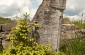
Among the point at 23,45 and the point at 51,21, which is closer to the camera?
the point at 23,45

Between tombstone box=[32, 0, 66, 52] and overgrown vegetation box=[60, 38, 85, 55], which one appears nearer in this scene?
tombstone box=[32, 0, 66, 52]

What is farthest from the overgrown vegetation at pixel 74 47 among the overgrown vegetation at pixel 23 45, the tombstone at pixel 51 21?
the overgrown vegetation at pixel 23 45

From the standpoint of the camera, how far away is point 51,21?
11.5 m

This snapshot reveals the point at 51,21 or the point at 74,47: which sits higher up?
the point at 51,21

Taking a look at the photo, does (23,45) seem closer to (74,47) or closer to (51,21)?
(51,21)

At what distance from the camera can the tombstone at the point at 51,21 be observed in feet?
37.5

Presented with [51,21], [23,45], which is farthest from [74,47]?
[23,45]

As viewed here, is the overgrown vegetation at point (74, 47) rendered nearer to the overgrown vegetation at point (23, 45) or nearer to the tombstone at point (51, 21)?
the tombstone at point (51, 21)

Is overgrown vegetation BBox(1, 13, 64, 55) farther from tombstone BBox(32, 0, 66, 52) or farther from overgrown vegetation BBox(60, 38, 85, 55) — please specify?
overgrown vegetation BBox(60, 38, 85, 55)

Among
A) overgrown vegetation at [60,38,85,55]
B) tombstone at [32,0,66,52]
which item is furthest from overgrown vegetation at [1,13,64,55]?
overgrown vegetation at [60,38,85,55]

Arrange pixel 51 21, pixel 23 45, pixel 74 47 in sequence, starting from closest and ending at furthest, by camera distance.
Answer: pixel 23 45 < pixel 51 21 < pixel 74 47

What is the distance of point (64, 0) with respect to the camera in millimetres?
11461

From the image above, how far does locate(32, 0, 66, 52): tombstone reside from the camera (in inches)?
450

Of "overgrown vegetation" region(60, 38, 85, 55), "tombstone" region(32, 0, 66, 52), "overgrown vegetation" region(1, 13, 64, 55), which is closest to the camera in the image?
"overgrown vegetation" region(1, 13, 64, 55)
